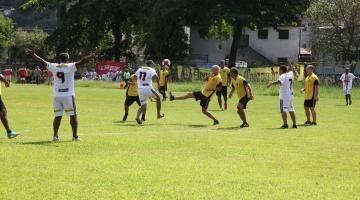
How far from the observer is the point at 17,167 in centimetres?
1077

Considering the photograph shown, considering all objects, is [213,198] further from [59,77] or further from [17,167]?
[59,77]

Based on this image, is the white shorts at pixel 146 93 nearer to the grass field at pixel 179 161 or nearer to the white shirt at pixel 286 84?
the grass field at pixel 179 161

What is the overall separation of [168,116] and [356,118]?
7.03 metres

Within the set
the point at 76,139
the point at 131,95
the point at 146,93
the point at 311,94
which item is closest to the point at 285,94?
the point at 311,94

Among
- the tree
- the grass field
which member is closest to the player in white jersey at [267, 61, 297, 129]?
the grass field

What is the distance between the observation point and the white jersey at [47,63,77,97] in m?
14.4

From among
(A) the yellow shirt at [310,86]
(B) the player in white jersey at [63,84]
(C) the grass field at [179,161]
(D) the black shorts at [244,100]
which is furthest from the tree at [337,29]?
(B) the player in white jersey at [63,84]

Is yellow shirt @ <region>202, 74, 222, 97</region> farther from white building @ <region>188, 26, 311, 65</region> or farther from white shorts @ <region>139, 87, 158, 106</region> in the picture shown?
white building @ <region>188, 26, 311, 65</region>

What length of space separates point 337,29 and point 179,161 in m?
61.0

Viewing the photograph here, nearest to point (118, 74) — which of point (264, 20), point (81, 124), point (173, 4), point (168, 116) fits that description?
point (173, 4)

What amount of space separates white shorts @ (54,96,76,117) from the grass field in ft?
2.38

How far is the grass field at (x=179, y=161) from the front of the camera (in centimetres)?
919

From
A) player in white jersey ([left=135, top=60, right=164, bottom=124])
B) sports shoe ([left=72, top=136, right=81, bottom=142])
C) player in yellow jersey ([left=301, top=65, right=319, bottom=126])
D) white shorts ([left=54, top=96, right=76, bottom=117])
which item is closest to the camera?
white shorts ([left=54, top=96, right=76, bottom=117])

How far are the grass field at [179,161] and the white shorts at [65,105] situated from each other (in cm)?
72
